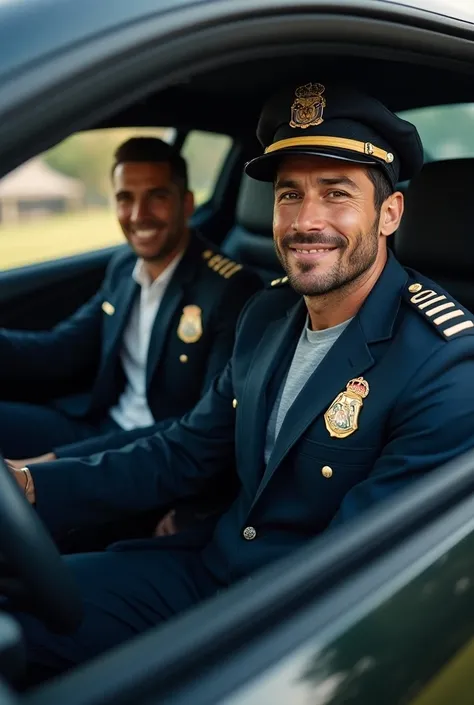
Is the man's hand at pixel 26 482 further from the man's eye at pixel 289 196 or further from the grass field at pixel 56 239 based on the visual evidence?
the grass field at pixel 56 239

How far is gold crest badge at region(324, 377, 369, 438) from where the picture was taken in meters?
1.31

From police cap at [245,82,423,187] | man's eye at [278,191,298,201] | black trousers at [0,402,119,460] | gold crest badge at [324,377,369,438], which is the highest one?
police cap at [245,82,423,187]

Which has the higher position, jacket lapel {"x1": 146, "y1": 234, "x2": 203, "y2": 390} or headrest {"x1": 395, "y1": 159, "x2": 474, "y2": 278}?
headrest {"x1": 395, "y1": 159, "x2": 474, "y2": 278}

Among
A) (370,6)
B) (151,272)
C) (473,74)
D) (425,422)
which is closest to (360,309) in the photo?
(425,422)

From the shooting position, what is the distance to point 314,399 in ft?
4.45

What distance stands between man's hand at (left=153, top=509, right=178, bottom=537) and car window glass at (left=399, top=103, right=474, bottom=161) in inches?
41.5

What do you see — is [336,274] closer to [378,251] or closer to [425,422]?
[378,251]

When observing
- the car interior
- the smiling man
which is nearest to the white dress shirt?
the smiling man

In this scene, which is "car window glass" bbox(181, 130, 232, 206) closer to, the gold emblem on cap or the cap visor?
the gold emblem on cap

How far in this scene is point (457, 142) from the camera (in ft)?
7.04

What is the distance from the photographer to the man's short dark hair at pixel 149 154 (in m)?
2.37

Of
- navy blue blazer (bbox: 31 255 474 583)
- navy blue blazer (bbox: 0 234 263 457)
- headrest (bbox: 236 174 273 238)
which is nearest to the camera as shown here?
navy blue blazer (bbox: 31 255 474 583)

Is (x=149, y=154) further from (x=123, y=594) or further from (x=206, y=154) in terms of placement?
(x=123, y=594)

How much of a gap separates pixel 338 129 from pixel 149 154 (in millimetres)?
1148
